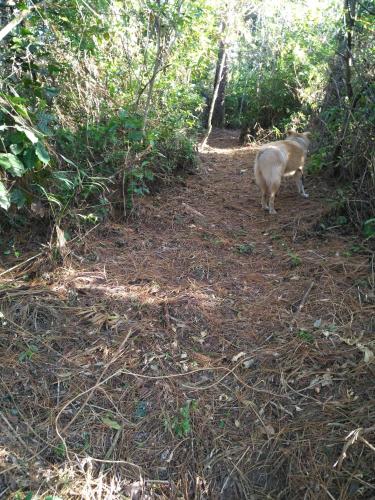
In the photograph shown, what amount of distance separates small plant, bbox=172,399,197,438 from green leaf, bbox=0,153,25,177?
6.37 ft

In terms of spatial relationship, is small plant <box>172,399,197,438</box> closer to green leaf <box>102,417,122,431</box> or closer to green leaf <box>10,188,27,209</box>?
green leaf <box>102,417,122,431</box>

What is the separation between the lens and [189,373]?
268 cm

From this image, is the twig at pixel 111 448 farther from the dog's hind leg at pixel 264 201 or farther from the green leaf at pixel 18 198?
the dog's hind leg at pixel 264 201

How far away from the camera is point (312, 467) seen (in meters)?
2.14

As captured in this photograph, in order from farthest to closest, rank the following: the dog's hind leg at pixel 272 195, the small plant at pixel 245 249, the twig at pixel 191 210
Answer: the dog's hind leg at pixel 272 195 < the twig at pixel 191 210 < the small plant at pixel 245 249

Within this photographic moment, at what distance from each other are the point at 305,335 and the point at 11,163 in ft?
7.90

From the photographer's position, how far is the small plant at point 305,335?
2.82 metres

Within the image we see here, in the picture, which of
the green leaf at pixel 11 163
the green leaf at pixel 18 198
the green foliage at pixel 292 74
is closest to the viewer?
the green leaf at pixel 11 163

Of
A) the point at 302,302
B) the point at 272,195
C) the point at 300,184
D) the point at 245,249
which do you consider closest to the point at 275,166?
the point at 272,195

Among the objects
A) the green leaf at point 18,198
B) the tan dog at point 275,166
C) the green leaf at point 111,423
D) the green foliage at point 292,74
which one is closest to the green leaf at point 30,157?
the green leaf at point 18,198

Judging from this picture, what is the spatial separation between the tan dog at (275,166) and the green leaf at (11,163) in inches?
130

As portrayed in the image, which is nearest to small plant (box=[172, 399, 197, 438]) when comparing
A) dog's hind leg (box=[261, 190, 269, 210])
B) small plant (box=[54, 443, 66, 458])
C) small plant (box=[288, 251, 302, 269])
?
small plant (box=[54, 443, 66, 458])

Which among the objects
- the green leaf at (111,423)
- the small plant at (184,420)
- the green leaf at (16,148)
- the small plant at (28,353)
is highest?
the green leaf at (16,148)

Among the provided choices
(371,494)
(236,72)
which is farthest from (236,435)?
(236,72)
